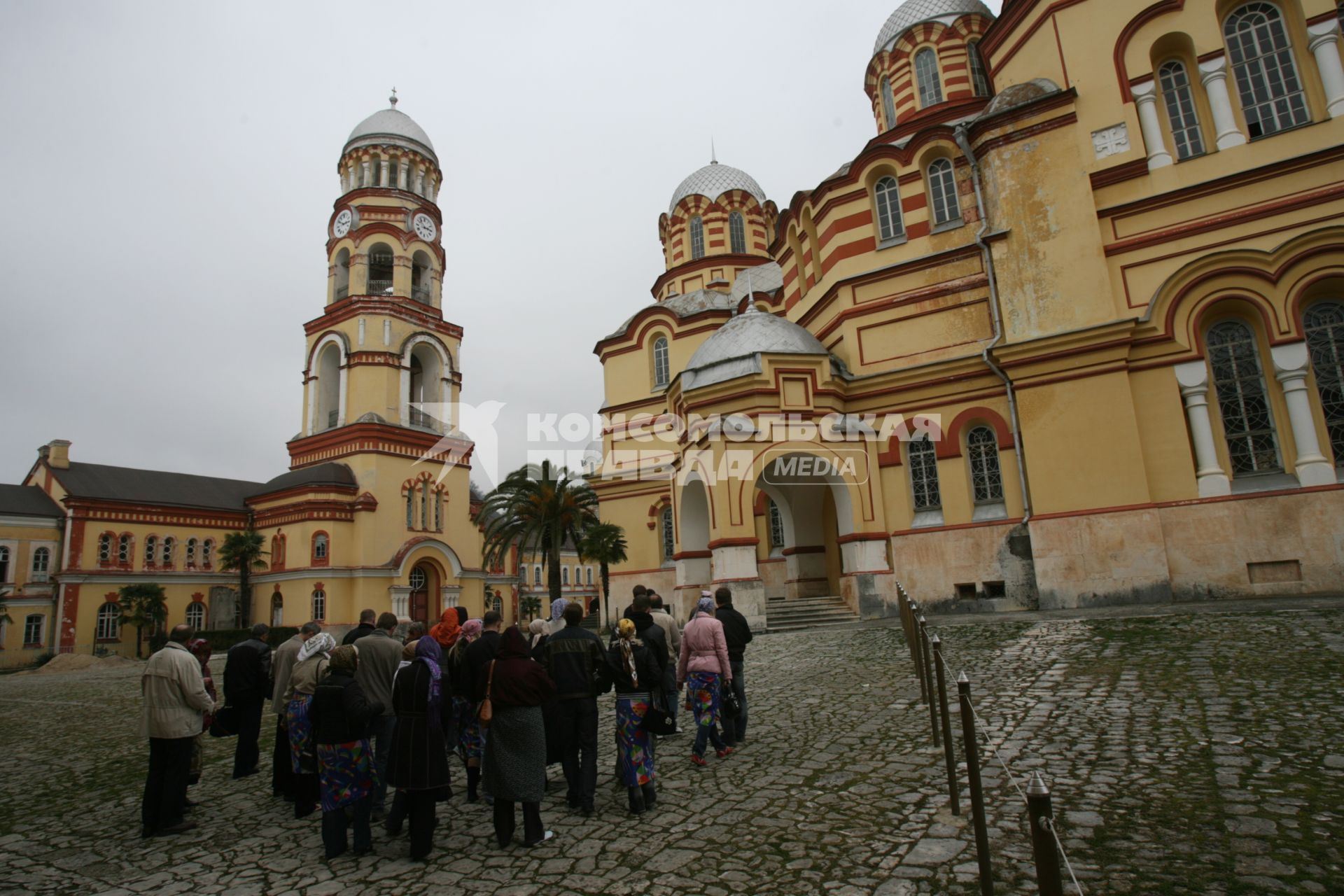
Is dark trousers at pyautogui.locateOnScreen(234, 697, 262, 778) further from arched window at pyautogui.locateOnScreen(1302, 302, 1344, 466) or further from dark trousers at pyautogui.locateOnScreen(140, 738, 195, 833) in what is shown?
arched window at pyautogui.locateOnScreen(1302, 302, 1344, 466)

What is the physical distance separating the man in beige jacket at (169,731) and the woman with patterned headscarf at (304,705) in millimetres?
723

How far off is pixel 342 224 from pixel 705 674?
3675 centimetres

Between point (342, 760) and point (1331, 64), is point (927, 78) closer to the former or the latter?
point (1331, 64)

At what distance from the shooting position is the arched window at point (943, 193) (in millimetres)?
17938

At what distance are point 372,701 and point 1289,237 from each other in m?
16.5

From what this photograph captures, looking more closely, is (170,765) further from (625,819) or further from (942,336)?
(942,336)

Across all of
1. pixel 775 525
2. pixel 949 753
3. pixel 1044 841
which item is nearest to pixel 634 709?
pixel 949 753

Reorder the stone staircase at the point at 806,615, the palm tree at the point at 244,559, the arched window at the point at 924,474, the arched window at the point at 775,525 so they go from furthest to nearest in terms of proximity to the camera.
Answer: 1. the palm tree at the point at 244,559
2. the arched window at the point at 775,525
3. the arched window at the point at 924,474
4. the stone staircase at the point at 806,615

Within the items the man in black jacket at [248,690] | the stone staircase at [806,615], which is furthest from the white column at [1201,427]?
the man in black jacket at [248,690]

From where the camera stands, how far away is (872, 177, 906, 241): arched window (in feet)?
61.0

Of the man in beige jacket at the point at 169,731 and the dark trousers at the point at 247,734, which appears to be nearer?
the man in beige jacket at the point at 169,731

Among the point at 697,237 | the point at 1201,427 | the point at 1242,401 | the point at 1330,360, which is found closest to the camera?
the point at 1330,360

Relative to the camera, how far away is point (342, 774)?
5.13 m

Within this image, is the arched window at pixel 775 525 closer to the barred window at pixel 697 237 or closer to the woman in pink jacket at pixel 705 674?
the barred window at pixel 697 237
